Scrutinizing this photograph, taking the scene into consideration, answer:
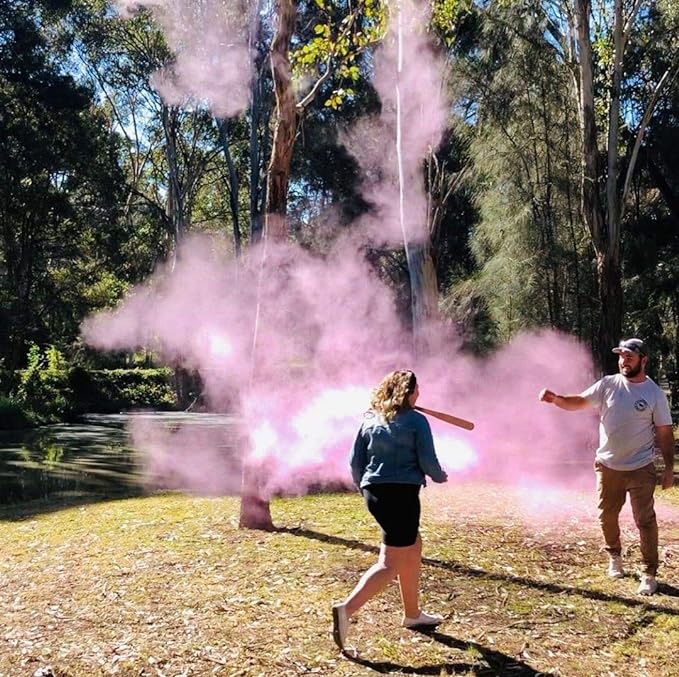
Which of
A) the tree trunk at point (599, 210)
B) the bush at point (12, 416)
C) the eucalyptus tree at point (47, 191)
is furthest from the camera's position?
the eucalyptus tree at point (47, 191)

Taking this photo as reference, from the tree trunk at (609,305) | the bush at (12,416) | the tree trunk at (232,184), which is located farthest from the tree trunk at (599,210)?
the tree trunk at (232,184)

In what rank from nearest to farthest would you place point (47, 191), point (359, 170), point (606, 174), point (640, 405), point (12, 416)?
point (640, 405) → point (606, 174) → point (12, 416) → point (359, 170) → point (47, 191)

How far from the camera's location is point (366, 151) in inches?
1118

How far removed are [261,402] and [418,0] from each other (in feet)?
26.9

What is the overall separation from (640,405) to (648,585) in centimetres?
122

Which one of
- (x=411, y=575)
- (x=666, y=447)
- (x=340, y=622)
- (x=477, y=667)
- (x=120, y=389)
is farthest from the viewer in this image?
(x=120, y=389)

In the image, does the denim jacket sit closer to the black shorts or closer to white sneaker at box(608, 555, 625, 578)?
the black shorts

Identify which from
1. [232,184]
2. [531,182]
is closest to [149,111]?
[232,184]

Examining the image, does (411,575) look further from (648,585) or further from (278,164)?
(278,164)

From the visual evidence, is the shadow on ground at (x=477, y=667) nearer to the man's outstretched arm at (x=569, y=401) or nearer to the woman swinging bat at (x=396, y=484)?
the woman swinging bat at (x=396, y=484)

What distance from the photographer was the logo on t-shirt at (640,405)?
493cm

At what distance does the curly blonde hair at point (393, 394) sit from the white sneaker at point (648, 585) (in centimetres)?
223

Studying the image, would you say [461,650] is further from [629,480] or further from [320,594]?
[629,480]

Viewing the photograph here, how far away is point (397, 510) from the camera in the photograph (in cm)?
405
